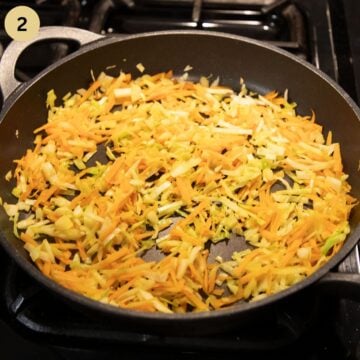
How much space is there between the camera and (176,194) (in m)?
1.02

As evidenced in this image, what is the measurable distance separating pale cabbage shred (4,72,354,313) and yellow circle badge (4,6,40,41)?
0.45ft

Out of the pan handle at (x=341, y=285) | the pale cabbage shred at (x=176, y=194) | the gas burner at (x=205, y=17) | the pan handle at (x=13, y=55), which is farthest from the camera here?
the gas burner at (x=205, y=17)

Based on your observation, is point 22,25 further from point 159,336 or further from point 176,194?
point 159,336

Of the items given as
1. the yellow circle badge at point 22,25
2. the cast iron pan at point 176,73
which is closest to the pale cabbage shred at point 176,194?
the cast iron pan at point 176,73

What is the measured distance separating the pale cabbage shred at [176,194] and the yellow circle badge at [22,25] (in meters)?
0.14

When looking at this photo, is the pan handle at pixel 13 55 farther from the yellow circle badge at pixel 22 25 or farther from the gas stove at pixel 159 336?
the gas stove at pixel 159 336

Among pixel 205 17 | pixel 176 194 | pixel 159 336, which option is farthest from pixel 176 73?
pixel 159 336

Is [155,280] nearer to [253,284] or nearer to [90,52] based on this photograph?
[253,284]

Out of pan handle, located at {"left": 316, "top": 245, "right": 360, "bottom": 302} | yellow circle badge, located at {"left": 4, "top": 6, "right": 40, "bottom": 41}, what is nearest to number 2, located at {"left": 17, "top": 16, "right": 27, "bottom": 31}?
yellow circle badge, located at {"left": 4, "top": 6, "right": 40, "bottom": 41}

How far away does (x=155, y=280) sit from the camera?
868mm

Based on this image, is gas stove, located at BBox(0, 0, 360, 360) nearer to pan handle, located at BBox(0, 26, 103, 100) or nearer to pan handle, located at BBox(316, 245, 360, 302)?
pan handle, located at BBox(316, 245, 360, 302)

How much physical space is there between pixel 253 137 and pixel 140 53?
294mm

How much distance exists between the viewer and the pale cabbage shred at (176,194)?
2.90ft

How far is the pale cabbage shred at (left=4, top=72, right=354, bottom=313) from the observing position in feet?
2.90
